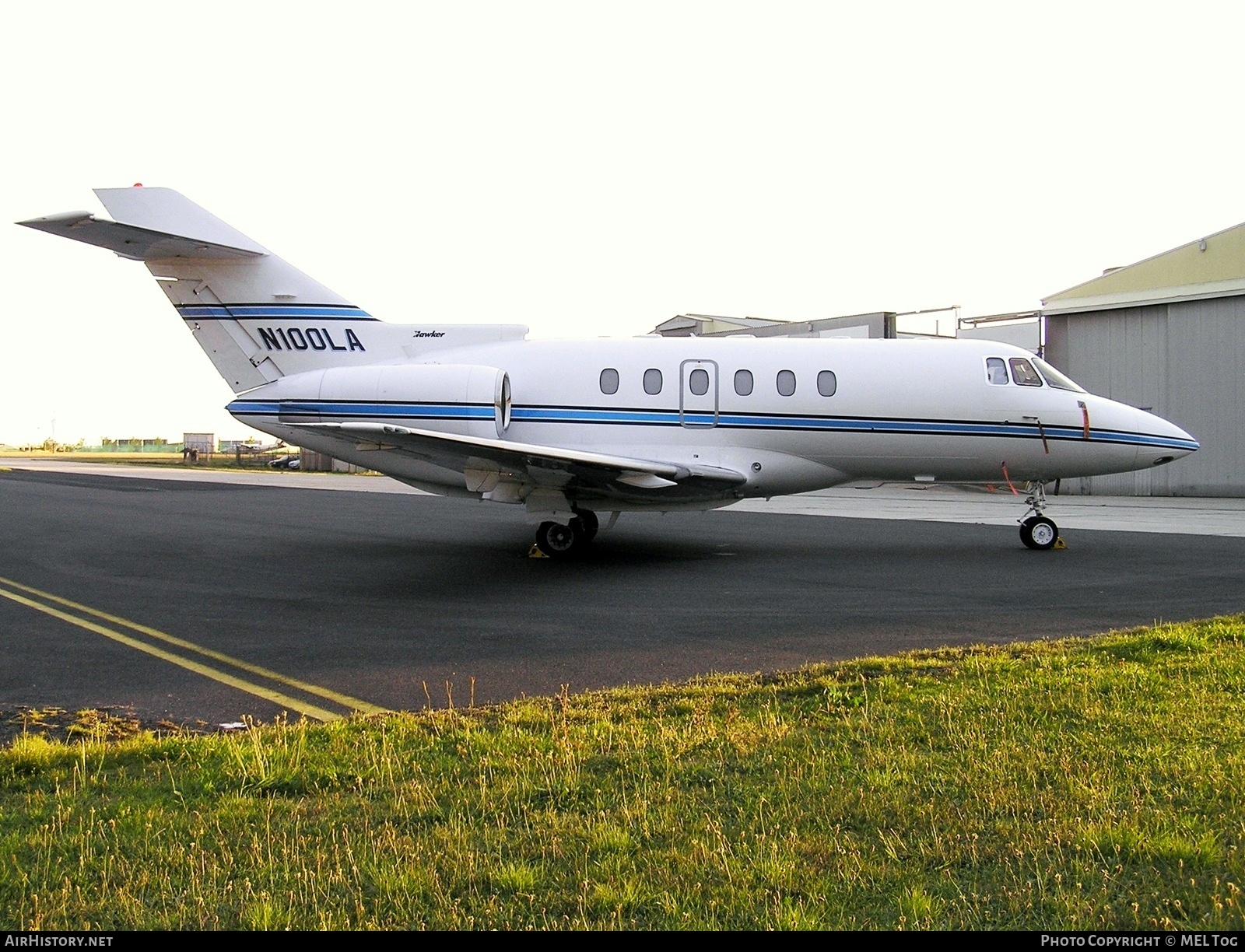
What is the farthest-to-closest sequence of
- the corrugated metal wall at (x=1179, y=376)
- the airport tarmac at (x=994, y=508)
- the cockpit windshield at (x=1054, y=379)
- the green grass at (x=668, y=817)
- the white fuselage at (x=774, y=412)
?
the corrugated metal wall at (x=1179, y=376) < the airport tarmac at (x=994, y=508) < the cockpit windshield at (x=1054, y=379) < the white fuselage at (x=774, y=412) < the green grass at (x=668, y=817)

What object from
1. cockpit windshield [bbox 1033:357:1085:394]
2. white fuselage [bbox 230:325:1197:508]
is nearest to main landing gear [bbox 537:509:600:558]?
white fuselage [bbox 230:325:1197:508]

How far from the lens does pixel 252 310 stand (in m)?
15.0

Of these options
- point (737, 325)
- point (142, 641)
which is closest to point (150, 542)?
point (142, 641)


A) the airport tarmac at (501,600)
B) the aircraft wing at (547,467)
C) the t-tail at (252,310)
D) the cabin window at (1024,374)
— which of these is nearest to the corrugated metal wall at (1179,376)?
the airport tarmac at (501,600)

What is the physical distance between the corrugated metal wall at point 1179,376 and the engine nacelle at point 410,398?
25.4 metres

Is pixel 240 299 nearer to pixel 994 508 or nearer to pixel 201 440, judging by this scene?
pixel 994 508

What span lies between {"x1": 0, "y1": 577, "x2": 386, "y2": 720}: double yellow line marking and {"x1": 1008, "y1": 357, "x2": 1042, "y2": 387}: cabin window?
472 inches

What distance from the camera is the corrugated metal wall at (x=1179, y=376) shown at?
2994 centimetres

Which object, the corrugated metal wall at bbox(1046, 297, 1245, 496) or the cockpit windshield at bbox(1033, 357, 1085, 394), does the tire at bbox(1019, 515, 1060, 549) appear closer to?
the cockpit windshield at bbox(1033, 357, 1085, 394)

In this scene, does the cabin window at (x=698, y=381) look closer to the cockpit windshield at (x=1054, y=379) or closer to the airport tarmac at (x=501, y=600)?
the airport tarmac at (x=501, y=600)

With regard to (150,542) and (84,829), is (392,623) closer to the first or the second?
(84,829)

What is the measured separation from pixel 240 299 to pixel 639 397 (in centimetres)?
645

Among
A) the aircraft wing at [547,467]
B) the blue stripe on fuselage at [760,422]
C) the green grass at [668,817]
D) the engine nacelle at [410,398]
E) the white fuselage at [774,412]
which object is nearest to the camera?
the green grass at [668,817]

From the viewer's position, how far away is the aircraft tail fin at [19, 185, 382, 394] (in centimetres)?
1450
